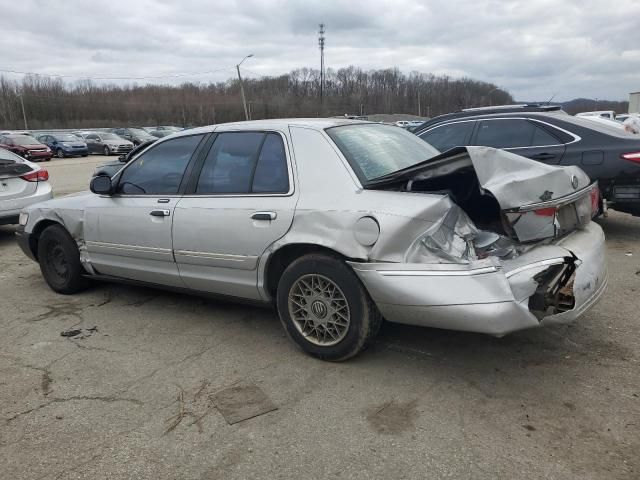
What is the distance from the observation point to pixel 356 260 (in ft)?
10.5

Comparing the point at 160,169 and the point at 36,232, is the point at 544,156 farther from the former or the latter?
the point at 36,232

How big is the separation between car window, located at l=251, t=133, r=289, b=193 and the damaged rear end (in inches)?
27.8

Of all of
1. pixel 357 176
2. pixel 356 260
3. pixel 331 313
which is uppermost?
pixel 357 176

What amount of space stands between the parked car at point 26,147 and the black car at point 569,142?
27.8 metres

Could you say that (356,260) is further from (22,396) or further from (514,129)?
(514,129)

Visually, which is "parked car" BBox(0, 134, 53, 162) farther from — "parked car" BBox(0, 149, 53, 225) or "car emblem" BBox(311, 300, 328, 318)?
"car emblem" BBox(311, 300, 328, 318)

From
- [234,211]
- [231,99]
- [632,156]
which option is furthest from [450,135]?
[231,99]

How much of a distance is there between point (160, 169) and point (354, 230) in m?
2.07

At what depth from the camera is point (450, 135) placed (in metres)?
7.48

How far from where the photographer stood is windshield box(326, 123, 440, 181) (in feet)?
11.7

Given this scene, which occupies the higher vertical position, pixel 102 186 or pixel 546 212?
pixel 102 186

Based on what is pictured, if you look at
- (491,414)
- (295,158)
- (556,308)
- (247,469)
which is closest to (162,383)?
(247,469)

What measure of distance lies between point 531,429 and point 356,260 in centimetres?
132

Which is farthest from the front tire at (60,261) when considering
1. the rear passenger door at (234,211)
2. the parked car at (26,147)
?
the parked car at (26,147)
